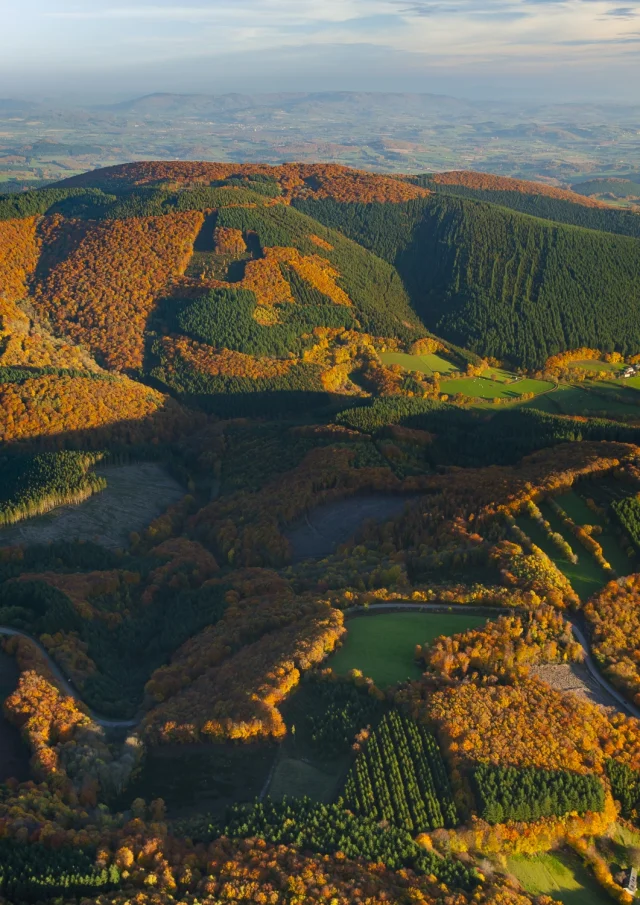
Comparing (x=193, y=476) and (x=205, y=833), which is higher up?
(x=205, y=833)

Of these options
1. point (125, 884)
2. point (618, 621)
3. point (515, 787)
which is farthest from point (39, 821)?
point (618, 621)

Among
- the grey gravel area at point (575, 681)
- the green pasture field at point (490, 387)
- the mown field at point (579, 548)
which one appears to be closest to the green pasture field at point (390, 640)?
the grey gravel area at point (575, 681)

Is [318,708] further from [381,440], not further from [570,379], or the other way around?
[570,379]

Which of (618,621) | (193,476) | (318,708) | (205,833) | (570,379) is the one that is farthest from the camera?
(570,379)

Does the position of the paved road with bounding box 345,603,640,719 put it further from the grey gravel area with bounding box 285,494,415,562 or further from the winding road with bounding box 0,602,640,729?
the grey gravel area with bounding box 285,494,415,562

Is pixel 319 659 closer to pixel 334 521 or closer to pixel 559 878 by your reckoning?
pixel 559 878

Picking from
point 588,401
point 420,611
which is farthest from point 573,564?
point 588,401

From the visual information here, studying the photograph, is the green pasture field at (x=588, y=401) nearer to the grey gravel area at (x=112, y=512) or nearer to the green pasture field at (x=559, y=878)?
the grey gravel area at (x=112, y=512)
